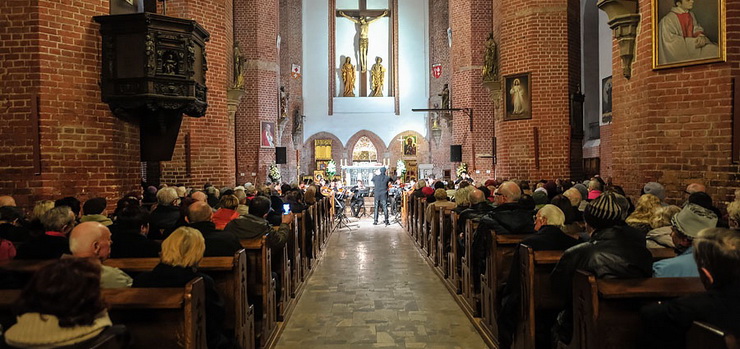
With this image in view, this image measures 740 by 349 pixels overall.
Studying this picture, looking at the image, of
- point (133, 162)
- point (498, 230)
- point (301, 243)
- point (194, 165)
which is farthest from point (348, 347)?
point (194, 165)

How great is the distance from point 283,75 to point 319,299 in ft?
70.2

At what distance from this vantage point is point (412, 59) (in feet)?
97.7

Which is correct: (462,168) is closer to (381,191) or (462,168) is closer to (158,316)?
(381,191)

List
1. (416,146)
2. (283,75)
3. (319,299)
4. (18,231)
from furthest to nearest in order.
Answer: (416,146) < (283,75) < (319,299) < (18,231)

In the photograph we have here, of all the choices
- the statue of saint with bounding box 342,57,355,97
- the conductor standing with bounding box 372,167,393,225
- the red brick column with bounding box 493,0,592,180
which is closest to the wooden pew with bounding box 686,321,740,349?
the red brick column with bounding box 493,0,592,180

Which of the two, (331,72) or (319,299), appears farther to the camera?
(331,72)

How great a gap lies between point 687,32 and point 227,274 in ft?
21.3

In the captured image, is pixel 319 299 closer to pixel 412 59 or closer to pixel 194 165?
pixel 194 165

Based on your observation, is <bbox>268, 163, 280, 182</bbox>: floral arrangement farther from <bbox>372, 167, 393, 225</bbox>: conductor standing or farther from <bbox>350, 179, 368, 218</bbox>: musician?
<bbox>372, 167, 393, 225</bbox>: conductor standing

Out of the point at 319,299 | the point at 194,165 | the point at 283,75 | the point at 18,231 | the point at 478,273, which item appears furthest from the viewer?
the point at 283,75

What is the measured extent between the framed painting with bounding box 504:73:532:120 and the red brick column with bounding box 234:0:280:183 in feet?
31.7

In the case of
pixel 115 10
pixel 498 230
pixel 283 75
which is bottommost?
pixel 498 230

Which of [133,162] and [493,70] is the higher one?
[493,70]

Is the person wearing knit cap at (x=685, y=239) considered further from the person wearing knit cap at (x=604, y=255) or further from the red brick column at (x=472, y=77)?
the red brick column at (x=472, y=77)
